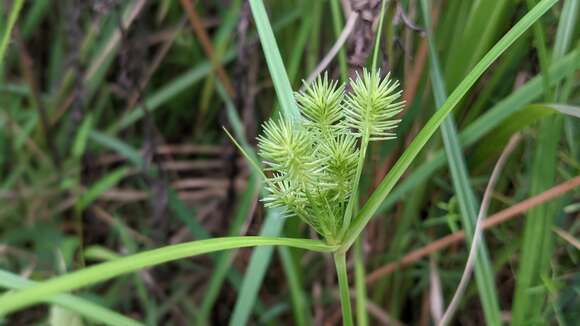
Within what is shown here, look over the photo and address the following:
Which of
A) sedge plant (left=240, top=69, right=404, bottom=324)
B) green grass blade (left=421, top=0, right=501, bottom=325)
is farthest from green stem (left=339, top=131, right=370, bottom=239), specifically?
green grass blade (left=421, top=0, right=501, bottom=325)

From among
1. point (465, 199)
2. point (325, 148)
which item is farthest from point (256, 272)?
point (325, 148)

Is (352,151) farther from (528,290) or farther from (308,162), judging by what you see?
(528,290)

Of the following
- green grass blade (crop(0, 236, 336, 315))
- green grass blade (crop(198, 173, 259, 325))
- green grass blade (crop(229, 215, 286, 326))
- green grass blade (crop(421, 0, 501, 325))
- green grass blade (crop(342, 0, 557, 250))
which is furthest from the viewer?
green grass blade (crop(198, 173, 259, 325))

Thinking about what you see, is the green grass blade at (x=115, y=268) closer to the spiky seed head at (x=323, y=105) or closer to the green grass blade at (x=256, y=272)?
the spiky seed head at (x=323, y=105)

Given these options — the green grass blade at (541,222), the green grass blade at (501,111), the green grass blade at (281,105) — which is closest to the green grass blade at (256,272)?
the green grass blade at (281,105)

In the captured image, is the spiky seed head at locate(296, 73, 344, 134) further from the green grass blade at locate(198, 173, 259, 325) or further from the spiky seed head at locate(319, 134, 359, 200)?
the green grass blade at locate(198, 173, 259, 325)

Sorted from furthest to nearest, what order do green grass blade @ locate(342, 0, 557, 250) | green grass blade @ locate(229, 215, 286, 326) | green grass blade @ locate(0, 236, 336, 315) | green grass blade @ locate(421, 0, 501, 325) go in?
green grass blade @ locate(229, 215, 286, 326) → green grass blade @ locate(421, 0, 501, 325) → green grass blade @ locate(342, 0, 557, 250) → green grass blade @ locate(0, 236, 336, 315)
